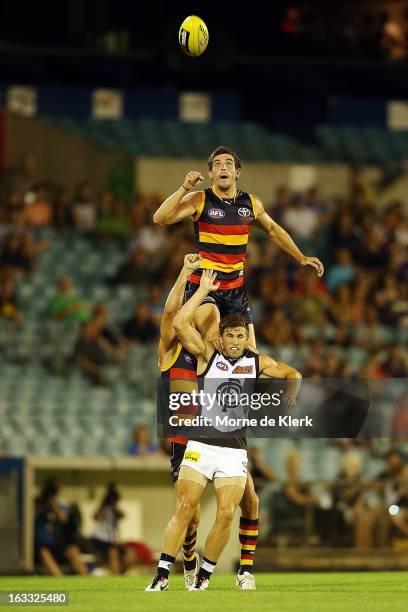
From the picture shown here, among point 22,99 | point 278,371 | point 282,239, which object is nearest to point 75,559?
point 282,239

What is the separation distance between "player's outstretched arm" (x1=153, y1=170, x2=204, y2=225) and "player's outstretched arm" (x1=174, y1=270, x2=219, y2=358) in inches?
21.9

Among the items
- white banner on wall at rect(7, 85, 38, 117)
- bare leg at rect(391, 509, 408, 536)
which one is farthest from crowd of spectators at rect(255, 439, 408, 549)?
white banner on wall at rect(7, 85, 38, 117)

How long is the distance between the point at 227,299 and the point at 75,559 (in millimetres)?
4788

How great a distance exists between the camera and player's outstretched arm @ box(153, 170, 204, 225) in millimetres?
10047

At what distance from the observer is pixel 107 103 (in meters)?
25.3

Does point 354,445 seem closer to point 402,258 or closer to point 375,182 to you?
point 402,258

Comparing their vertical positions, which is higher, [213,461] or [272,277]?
[272,277]

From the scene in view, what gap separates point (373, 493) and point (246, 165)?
8.39 metres

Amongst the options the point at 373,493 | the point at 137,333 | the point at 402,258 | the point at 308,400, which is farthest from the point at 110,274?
the point at 308,400

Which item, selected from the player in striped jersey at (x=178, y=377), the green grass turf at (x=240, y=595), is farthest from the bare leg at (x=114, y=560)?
the player in striped jersey at (x=178, y=377)

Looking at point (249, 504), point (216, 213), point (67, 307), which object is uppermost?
point (216, 213)

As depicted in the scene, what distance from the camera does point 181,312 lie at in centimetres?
1007

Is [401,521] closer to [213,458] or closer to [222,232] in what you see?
[222,232]

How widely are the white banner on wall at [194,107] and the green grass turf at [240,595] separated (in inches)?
558
